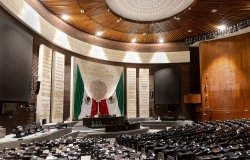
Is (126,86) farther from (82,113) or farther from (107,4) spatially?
(107,4)

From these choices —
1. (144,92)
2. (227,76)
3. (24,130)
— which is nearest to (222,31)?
(227,76)

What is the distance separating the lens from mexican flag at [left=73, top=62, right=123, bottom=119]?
14.6m

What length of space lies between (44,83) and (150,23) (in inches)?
259

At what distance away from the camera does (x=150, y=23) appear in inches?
574

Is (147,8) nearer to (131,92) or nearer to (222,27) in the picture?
(222,27)

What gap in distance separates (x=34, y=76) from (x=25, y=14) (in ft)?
8.18

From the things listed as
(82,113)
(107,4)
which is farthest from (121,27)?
(82,113)

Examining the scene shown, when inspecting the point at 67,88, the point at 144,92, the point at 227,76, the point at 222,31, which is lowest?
the point at 144,92

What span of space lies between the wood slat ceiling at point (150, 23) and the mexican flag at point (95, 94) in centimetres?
241

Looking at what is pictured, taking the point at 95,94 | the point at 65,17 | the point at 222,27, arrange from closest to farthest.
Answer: the point at 65,17, the point at 222,27, the point at 95,94

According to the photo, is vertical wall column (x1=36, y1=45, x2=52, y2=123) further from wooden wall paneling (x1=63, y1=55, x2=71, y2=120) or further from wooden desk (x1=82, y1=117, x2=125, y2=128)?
wooden desk (x1=82, y1=117, x2=125, y2=128)

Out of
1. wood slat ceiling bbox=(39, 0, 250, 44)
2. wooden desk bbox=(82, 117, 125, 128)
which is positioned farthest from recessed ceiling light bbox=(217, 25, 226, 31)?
wooden desk bbox=(82, 117, 125, 128)

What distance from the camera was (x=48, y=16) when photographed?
1212 cm

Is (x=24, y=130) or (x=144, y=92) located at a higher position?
(x=144, y=92)
